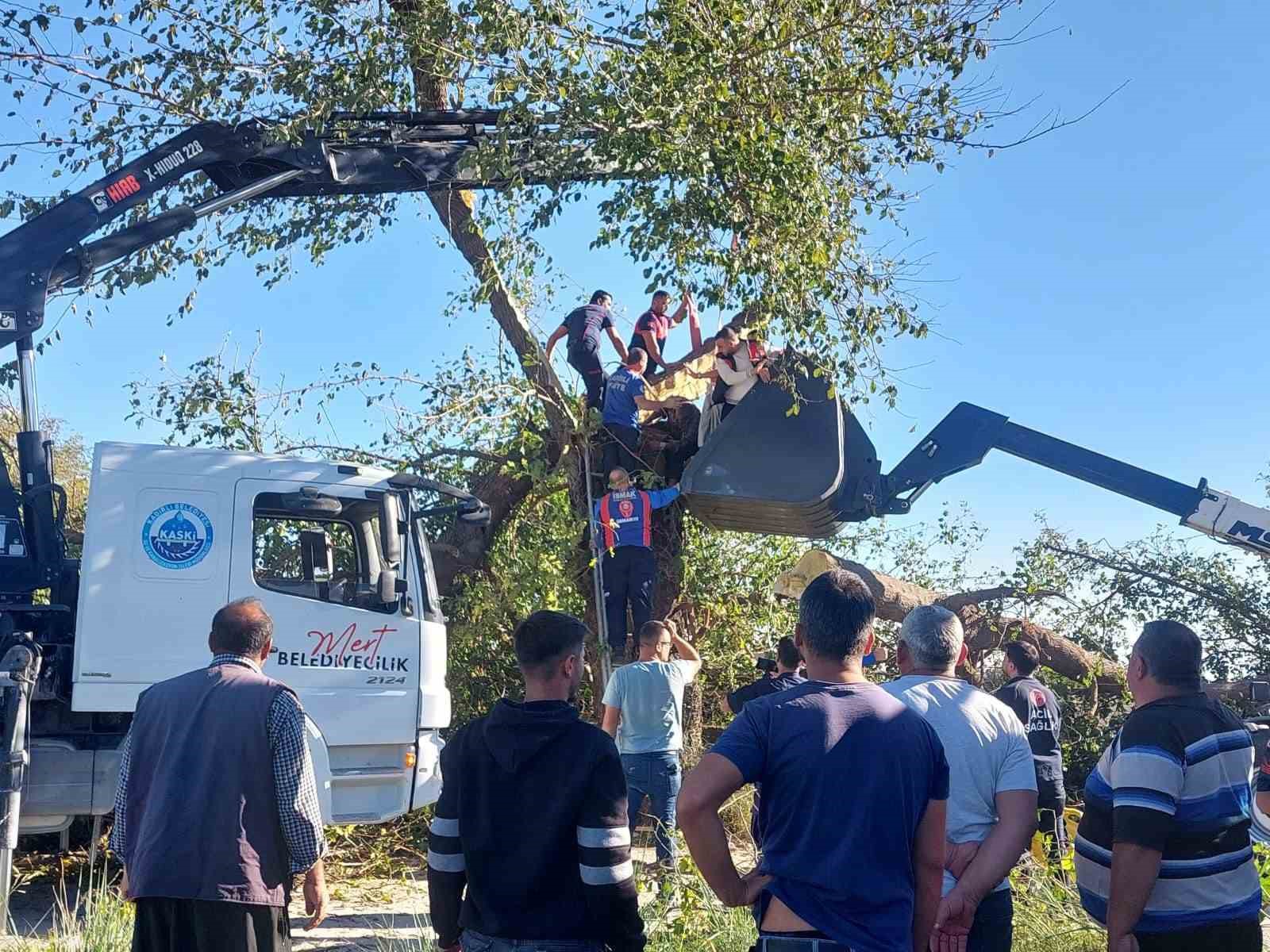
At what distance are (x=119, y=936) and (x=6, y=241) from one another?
17.2 ft

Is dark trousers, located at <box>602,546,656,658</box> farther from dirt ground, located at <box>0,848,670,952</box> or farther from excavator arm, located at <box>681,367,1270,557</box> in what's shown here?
dirt ground, located at <box>0,848,670,952</box>

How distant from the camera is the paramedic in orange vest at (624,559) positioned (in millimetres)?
9539

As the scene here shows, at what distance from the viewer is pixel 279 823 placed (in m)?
4.00

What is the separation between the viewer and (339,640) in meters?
7.99

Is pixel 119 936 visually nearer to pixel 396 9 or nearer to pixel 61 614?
pixel 61 614

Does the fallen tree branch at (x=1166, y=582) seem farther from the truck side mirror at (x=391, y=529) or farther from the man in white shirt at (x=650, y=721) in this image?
the truck side mirror at (x=391, y=529)

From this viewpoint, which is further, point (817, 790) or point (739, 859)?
point (739, 859)

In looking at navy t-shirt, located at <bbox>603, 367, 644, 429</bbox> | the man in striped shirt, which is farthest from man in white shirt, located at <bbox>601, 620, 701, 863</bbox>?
the man in striped shirt

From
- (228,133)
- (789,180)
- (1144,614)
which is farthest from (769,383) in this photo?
(1144,614)

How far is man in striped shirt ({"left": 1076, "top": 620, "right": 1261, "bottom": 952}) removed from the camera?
3619mm

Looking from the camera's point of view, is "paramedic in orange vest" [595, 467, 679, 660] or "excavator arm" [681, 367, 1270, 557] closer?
"excavator arm" [681, 367, 1270, 557]

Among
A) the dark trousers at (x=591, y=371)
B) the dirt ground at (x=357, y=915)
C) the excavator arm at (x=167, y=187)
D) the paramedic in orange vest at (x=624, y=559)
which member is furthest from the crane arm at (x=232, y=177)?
the dirt ground at (x=357, y=915)

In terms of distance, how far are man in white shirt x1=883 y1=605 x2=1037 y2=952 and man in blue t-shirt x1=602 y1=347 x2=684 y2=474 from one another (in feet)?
20.3

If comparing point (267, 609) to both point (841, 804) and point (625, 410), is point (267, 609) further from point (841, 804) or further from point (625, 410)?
point (841, 804)
